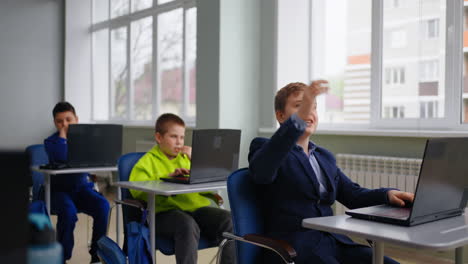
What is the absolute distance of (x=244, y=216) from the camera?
1.97m

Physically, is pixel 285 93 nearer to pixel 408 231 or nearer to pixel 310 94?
pixel 310 94

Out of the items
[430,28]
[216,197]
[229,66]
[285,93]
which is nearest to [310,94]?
[285,93]

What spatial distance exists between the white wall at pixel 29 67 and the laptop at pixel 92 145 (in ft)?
15.9

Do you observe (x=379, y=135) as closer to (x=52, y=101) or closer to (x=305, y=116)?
(x=305, y=116)

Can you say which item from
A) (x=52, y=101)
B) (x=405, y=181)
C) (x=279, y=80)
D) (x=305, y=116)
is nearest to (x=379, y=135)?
(x=405, y=181)

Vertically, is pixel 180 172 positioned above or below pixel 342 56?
below

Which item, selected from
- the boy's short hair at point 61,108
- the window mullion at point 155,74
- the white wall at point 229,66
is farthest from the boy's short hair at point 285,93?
the window mullion at point 155,74

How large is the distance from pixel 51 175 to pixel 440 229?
115 inches

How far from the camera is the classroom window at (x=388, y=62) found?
3736mm

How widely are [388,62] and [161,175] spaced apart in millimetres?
2230

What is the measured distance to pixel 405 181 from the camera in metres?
3.72

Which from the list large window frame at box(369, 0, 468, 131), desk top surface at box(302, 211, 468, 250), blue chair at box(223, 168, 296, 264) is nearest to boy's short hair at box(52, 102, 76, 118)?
blue chair at box(223, 168, 296, 264)

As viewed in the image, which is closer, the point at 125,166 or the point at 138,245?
the point at 138,245

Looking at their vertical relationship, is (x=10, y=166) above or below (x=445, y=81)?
below
